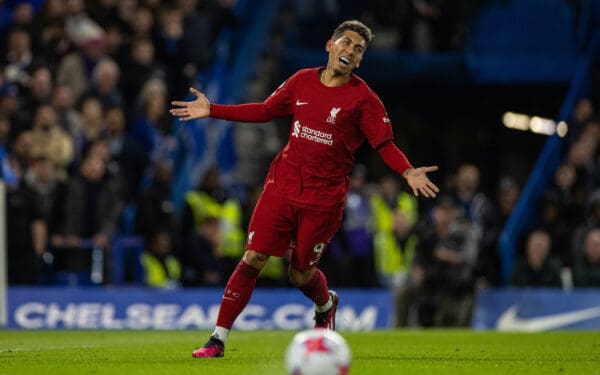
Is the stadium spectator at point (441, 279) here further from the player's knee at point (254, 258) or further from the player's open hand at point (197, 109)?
the player's open hand at point (197, 109)

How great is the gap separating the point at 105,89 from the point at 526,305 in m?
6.12

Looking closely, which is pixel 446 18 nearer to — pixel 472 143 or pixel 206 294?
pixel 472 143

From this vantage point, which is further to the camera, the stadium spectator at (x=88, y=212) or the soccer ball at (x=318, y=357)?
the stadium spectator at (x=88, y=212)

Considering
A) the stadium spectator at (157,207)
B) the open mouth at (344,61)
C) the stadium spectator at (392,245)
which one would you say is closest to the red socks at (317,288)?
the open mouth at (344,61)

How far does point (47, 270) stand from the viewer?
17.1 meters

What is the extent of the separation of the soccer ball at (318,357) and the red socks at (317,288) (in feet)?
10.4

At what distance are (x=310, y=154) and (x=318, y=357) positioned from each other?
2983mm

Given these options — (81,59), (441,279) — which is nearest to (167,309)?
(441,279)

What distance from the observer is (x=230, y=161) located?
A: 2144 cm

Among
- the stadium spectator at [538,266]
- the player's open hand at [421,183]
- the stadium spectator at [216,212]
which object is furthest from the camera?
the stadium spectator at [216,212]

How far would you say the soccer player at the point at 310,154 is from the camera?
9953 mm

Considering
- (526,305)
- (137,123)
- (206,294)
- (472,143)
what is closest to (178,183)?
(137,123)

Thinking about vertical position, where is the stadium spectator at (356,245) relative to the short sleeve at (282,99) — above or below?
below

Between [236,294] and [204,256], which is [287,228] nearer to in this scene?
[236,294]
